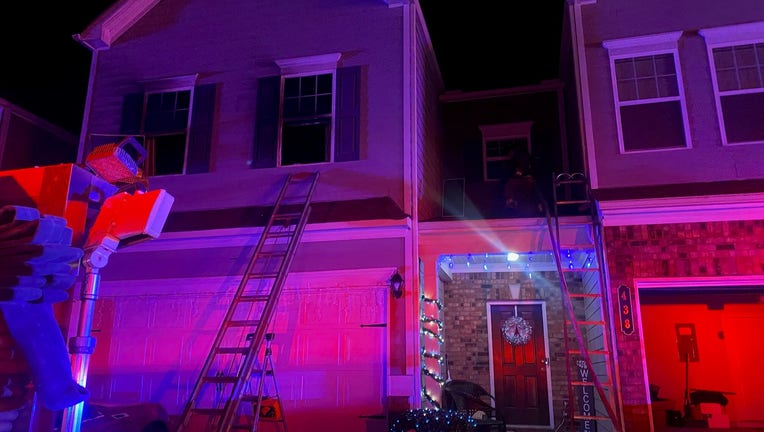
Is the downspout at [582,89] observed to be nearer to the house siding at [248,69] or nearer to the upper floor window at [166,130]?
the house siding at [248,69]

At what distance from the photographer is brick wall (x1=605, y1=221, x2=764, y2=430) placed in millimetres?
6777

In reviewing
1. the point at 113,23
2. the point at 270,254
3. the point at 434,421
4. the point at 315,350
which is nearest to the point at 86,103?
the point at 113,23

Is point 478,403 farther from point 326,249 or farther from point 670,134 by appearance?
point 670,134

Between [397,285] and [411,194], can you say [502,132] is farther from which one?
[397,285]

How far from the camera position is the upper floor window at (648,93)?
765 cm

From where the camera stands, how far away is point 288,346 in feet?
24.5

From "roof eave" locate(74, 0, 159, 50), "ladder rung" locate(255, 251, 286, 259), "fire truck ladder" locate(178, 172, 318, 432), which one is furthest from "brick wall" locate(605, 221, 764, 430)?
"roof eave" locate(74, 0, 159, 50)

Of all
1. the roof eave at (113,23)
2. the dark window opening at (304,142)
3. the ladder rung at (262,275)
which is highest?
the roof eave at (113,23)

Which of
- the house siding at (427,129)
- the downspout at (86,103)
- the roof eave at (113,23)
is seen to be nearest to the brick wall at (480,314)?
the house siding at (427,129)

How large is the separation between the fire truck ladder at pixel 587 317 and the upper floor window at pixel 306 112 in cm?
305

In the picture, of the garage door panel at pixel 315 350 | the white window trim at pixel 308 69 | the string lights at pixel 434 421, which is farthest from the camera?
the white window trim at pixel 308 69

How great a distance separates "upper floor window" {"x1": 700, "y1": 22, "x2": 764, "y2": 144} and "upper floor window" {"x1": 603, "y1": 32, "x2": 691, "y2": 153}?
451 millimetres

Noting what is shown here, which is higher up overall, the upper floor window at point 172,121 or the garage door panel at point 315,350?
the upper floor window at point 172,121

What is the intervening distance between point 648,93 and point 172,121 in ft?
22.7
